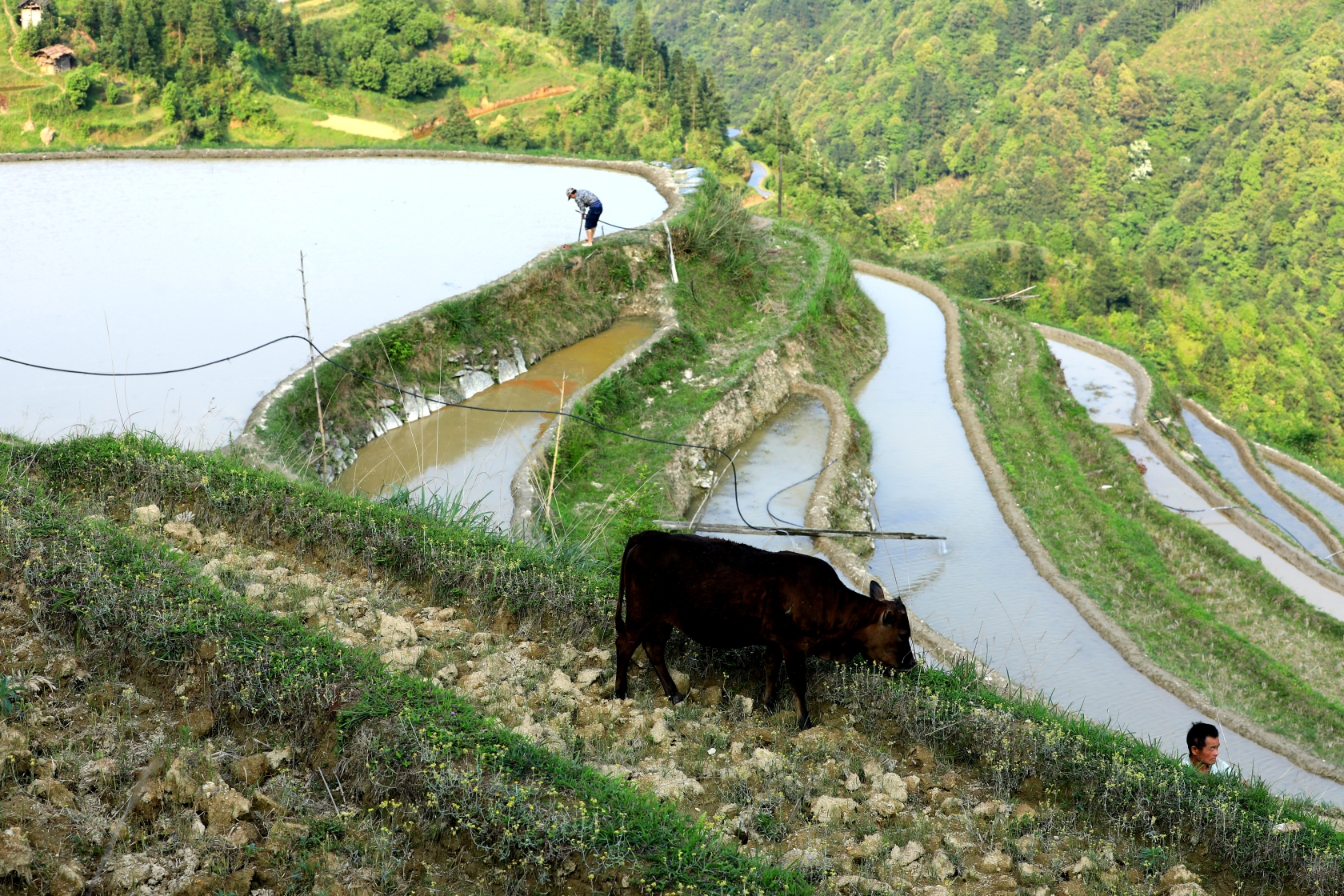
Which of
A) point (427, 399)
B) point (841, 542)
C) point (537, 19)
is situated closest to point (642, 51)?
point (537, 19)

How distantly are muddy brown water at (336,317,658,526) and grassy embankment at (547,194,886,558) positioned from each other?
65 centimetres

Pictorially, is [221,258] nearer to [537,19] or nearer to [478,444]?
[478,444]

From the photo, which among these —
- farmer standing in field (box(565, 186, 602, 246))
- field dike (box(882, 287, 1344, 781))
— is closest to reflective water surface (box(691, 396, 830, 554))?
field dike (box(882, 287, 1344, 781))

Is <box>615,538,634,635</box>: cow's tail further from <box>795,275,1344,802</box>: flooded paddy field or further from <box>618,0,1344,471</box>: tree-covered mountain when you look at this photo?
<box>618,0,1344,471</box>: tree-covered mountain

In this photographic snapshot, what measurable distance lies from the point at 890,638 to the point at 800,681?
608 mm

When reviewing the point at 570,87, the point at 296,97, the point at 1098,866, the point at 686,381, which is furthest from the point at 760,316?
the point at 570,87

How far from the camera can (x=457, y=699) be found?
4.96 metres

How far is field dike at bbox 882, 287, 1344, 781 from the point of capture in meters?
10.0

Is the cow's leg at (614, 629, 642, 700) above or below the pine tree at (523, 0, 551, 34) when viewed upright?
below

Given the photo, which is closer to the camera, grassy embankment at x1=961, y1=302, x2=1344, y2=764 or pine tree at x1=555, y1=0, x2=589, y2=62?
grassy embankment at x1=961, y1=302, x2=1344, y2=764

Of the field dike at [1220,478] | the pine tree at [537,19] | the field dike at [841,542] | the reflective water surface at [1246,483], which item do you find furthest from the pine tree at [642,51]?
the field dike at [841,542]

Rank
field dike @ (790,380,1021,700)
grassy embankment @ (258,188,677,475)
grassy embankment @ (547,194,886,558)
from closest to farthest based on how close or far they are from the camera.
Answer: field dike @ (790,380,1021,700), grassy embankment @ (258,188,677,475), grassy embankment @ (547,194,886,558)

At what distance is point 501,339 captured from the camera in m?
14.0

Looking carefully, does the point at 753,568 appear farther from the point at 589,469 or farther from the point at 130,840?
the point at 589,469
